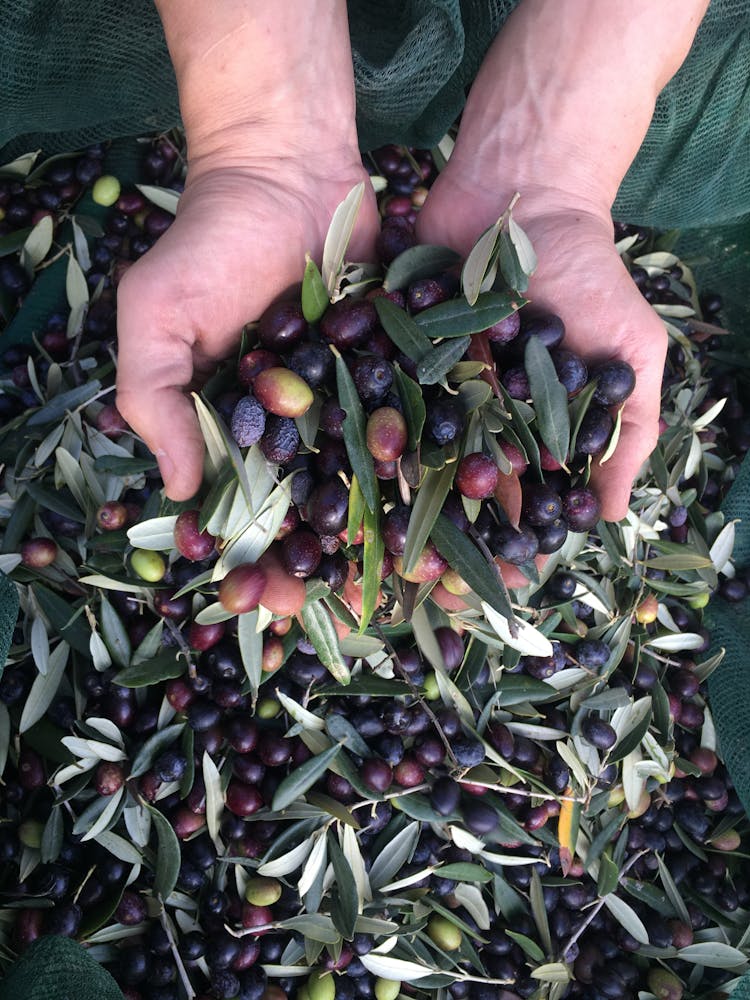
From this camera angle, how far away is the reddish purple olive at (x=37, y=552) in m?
1.81

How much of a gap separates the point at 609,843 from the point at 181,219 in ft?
5.74


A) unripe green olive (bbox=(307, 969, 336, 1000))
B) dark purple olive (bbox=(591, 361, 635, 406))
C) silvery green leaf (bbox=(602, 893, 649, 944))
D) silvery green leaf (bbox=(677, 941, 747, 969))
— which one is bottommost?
silvery green leaf (bbox=(677, 941, 747, 969))

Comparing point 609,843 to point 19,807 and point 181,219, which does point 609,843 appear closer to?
point 19,807

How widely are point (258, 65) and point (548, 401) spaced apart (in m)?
0.92

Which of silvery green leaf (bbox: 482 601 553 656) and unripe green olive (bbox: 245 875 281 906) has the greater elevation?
silvery green leaf (bbox: 482 601 553 656)

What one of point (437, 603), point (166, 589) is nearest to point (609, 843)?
point (437, 603)

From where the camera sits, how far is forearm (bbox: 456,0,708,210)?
175cm

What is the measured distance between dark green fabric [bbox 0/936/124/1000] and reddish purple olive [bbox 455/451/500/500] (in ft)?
3.75

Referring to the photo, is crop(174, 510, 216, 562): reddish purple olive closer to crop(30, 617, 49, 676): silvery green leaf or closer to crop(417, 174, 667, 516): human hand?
crop(30, 617, 49, 676): silvery green leaf

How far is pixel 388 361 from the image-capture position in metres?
1.44

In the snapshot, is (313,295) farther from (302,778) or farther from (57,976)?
(57,976)

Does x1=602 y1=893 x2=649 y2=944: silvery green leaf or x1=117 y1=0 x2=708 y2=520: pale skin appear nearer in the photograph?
x1=117 y1=0 x2=708 y2=520: pale skin

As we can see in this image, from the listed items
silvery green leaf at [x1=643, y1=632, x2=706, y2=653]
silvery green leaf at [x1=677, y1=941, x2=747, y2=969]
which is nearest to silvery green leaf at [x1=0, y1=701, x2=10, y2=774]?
silvery green leaf at [x1=643, y1=632, x2=706, y2=653]

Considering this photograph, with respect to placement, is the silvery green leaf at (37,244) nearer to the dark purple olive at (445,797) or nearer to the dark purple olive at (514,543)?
the dark purple olive at (514,543)
